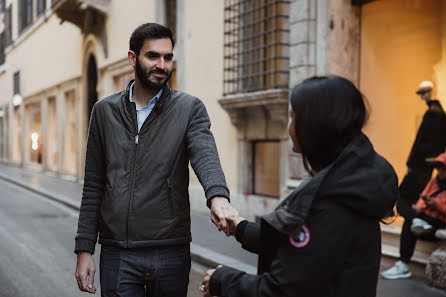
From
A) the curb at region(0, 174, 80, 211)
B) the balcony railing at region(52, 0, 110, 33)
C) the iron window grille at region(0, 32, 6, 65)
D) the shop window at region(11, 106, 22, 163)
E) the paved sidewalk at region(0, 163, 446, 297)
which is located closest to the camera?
the paved sidewalk at region(0, 163, 446, 297)

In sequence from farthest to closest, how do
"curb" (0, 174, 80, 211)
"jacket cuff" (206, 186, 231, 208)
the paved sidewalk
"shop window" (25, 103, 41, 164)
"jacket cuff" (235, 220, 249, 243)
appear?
1. "shop window" (25, 103, 41, 164)
2. "curb" (0, 174, 80, 211)
3. the paved sidewalk
4. "jacket cuff" (206, 186, 231, 208)
5. "jacket cuff" (235, 220, 249, 243)

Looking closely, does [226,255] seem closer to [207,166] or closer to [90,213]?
[90,213]

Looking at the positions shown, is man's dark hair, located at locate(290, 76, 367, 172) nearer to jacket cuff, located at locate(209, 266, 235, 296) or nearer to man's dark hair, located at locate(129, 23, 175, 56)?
jacket cuff, located at locate(209, 266, 235, 296)

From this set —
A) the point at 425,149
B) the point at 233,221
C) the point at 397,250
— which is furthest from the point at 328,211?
the point at 397,250

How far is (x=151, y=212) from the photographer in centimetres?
224

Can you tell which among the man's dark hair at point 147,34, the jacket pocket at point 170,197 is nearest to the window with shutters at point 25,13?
the man's dark hair at point 147,34

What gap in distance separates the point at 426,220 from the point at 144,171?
433 centimetres

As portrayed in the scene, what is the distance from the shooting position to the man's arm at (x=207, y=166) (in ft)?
6.63

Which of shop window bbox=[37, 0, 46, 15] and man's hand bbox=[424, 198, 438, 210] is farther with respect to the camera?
shop window bbox=[37, 0, 46, 15]

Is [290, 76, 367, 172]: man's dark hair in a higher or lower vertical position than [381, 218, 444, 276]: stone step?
higher

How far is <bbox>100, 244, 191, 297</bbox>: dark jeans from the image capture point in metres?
2.23

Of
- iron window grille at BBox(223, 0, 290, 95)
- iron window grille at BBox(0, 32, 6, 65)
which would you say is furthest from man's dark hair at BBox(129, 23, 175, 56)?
iron window grille at BBox(0, 32, 6, 65)

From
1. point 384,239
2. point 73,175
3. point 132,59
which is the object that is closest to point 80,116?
point 73,175

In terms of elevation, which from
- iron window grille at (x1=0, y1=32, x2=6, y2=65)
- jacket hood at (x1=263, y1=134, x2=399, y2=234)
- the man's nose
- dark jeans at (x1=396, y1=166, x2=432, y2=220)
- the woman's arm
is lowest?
dark jeans at (x1=396, y1=166, x2=432, y2=220)
